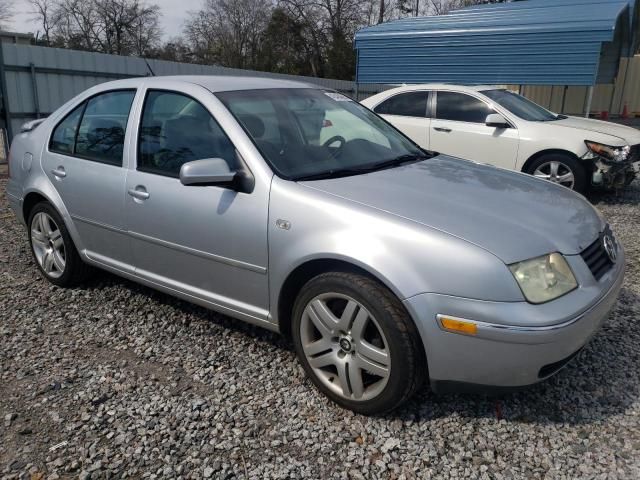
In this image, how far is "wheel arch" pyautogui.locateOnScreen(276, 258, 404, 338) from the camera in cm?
246

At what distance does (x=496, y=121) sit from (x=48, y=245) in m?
5.57

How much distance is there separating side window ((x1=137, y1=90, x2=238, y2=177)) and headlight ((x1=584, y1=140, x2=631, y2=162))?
5.57 m

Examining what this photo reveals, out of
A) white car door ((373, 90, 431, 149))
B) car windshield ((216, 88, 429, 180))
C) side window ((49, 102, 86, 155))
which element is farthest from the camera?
white car door ((373, 90, 431, 149))

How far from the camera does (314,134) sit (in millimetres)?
3297

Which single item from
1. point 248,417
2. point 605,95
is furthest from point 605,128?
point 605,95

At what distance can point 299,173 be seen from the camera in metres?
2.87

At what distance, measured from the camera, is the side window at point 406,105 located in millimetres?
7922

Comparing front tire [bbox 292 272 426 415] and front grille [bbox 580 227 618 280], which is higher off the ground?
front grille [bbox 580 227 618 280]

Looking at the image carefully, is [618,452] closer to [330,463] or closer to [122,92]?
[330,463]

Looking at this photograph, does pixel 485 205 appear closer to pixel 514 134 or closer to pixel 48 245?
pixel 48 245

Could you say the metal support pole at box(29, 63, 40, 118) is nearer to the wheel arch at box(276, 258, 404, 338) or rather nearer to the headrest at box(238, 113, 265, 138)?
the headrest at box(238, 113, 265, 138)

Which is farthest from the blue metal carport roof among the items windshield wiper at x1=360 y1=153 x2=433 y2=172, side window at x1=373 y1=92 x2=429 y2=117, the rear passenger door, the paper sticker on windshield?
the rear passenger door

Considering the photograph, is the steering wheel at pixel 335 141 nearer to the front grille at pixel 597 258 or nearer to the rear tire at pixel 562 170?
the front grille at pixel 597 258

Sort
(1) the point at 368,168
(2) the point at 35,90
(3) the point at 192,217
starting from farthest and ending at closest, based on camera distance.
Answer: (2) the point at 35,90 → (1) the point at 368,168 → (3) the point at 192,217
